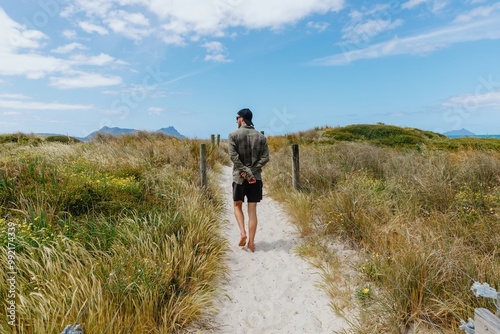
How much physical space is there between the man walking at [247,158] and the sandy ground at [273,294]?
18.9 inches

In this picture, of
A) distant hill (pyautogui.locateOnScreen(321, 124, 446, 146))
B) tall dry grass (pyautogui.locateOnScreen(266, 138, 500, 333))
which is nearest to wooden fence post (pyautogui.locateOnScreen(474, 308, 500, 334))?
tall dry grass (pyautogui.locateOnScreen(266, 138, 500, 333))

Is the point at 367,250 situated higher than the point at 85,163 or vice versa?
the point at 85,163

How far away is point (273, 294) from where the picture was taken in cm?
395

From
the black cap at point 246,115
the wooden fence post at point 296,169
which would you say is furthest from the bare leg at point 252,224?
the wooden fence post at point 296,169

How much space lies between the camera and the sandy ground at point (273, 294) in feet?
10.9

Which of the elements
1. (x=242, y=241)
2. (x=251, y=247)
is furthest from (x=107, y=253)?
(x=251, y=247)

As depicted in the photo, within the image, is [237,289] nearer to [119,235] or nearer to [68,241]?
[119,235]

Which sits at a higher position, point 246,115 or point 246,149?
point 246,115

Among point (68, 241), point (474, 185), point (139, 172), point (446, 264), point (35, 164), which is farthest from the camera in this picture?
point (139, 172)

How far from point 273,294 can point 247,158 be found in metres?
2.20

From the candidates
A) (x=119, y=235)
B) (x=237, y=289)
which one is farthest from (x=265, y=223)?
(x=119, y=235)

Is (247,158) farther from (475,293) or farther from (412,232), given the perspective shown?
(475,293)

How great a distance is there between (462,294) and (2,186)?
711 centimetres

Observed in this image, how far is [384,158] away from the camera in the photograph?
30.1ft
